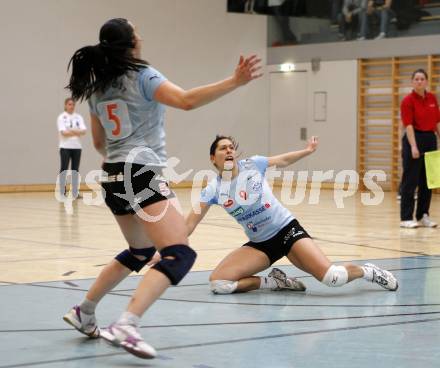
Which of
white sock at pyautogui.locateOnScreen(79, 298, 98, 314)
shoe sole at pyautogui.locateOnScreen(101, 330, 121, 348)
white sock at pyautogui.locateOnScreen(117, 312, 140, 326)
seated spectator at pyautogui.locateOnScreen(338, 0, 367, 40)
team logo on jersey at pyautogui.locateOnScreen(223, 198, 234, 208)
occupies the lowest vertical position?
shoe sole at pyautogui.locateOnScreen(101, 330, 121, 348)

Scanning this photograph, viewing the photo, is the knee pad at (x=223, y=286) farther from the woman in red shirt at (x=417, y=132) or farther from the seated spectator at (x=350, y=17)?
the seated spectator at (x=350, y=17)

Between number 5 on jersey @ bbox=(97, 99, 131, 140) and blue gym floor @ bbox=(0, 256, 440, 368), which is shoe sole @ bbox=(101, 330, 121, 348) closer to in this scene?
blue gym floor @ bbox=(0, 256, 440, 368)

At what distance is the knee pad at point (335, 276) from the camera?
594cm

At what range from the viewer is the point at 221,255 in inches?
323

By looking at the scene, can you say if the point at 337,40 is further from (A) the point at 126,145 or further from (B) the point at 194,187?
Answer: (A) the point at 126,145

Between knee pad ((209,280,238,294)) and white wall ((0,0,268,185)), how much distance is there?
12180 millimetres

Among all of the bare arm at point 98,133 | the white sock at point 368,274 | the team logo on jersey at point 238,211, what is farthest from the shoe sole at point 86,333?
the white sock at point 368,274

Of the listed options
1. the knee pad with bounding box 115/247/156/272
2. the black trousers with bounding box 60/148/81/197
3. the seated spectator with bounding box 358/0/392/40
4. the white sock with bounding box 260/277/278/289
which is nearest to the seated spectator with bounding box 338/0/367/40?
the seated spectator with bounding box 358/0/392/40

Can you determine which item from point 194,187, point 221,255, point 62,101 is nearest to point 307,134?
point 194,187

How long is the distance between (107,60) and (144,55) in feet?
50.0

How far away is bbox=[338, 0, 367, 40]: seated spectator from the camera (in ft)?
61.4

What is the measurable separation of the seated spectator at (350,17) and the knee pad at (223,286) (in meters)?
13.6

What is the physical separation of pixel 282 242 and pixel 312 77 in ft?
46.0


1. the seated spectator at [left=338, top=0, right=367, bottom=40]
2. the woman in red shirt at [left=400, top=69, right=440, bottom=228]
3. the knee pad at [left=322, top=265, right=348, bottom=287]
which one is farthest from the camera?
the seated spectator at [left=338, top=0, right=367, bottom=40]
